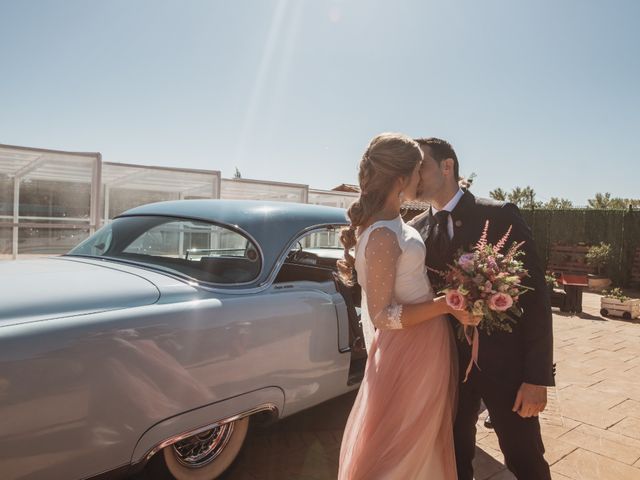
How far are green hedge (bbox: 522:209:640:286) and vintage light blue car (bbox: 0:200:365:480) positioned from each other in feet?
44.9

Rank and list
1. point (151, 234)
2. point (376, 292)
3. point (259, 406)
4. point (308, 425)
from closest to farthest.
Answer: point (376, 292) → point (259, 406) → point (151, 234) → point (308, 425)

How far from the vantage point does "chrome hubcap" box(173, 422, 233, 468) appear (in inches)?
101

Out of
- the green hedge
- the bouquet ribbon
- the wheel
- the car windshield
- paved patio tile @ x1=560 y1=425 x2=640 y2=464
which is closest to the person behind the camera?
the bouquet ribbon

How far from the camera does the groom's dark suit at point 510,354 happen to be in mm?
1951

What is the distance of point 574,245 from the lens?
16.6m

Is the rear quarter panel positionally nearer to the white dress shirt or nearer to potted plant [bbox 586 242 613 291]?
the white dress shirt

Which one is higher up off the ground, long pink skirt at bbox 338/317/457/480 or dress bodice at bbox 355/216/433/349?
dress bodice at bbox 355/216/433/349

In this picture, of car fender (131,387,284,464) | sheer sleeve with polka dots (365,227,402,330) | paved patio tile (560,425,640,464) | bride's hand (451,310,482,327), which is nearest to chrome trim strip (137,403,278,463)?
car fender (131,387,284,464)

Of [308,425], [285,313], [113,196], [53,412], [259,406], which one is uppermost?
[113,196]

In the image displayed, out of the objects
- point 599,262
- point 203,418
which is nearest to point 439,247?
point 203,418

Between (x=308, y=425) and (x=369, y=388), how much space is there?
1.79m

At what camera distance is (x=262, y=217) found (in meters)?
3.13

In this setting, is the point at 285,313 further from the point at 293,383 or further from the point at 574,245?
the point at 574,245

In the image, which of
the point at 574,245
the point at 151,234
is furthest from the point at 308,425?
the point at 574,245
